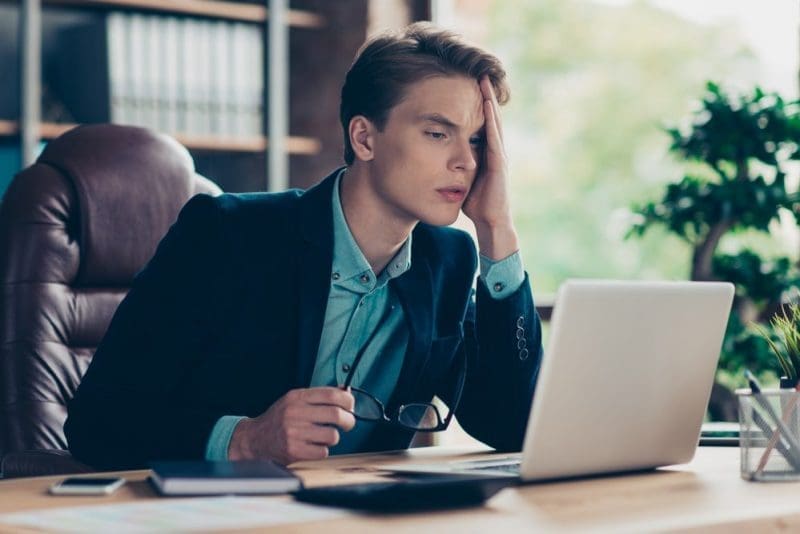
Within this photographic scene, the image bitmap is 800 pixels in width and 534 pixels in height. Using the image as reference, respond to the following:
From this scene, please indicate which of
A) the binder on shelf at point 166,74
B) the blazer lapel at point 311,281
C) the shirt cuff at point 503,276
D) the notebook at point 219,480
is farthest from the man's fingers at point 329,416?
the binder on shelf at point 166,74

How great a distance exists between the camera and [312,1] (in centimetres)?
361

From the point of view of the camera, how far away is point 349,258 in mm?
1725

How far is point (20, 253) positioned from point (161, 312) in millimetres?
461

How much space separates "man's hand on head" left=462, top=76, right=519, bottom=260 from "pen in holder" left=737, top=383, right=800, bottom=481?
52cm

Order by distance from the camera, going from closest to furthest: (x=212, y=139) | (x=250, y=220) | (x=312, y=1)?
1. (x=250, y=220)
2. (x=212, y=139)
3. (x=312, y=1)

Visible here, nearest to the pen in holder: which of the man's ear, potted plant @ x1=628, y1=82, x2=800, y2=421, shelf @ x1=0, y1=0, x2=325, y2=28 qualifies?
the man's ear

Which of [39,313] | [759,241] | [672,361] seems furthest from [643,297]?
[759,241]

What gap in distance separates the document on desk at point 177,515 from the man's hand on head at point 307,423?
0.63 ft

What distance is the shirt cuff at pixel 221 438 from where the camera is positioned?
1.41 m

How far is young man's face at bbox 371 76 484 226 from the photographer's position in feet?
5.66

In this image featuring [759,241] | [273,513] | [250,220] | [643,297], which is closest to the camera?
[273,513]

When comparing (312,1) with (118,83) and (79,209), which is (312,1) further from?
(79,209)

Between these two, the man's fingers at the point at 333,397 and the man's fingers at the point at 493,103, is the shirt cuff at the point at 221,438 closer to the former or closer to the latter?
the man's fingers at the point at 333,397

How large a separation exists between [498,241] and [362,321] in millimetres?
225
